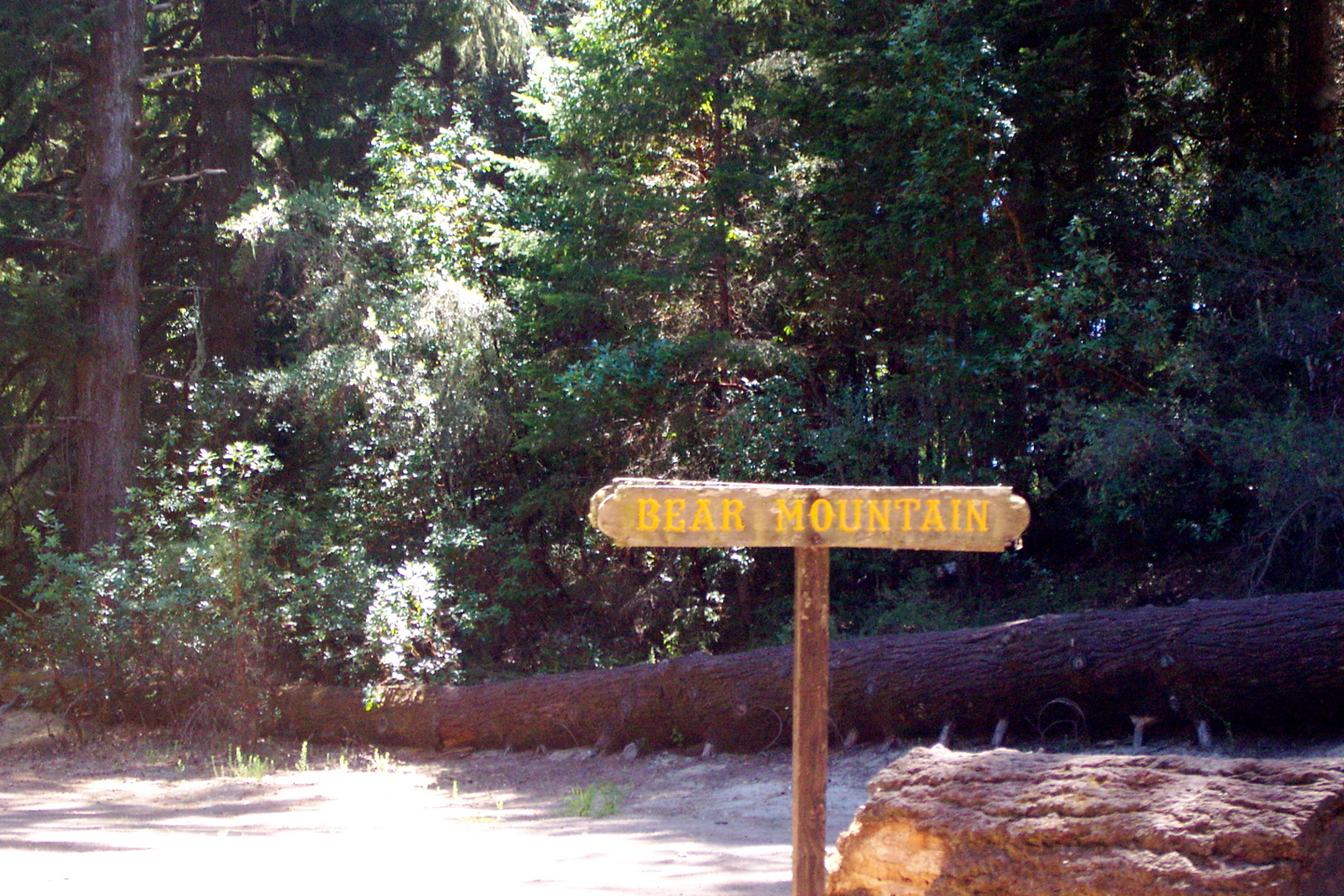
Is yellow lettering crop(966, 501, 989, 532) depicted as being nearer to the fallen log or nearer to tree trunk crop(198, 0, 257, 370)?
the fallen log

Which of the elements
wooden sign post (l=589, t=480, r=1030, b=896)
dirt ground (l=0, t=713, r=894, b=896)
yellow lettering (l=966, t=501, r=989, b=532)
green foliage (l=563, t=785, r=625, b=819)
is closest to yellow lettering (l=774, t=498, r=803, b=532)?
wooden sign post (l=589, t=480, r=1030, b=896)

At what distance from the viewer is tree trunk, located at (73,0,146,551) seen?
53.4ft

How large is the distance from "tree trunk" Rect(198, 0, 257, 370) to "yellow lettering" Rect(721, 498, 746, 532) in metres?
15.7

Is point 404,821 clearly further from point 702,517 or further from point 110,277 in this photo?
point 110,277

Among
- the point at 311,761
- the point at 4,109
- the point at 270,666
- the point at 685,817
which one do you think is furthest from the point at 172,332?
the point at 685,817

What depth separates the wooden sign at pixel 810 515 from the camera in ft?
13.4

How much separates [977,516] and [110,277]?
51.6 ft

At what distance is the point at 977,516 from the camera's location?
414cm

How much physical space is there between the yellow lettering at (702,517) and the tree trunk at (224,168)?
1569cm

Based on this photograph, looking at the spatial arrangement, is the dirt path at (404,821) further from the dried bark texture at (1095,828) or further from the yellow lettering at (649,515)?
the yellow lettering at (649,515)

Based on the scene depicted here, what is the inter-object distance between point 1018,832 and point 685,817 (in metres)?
4.31

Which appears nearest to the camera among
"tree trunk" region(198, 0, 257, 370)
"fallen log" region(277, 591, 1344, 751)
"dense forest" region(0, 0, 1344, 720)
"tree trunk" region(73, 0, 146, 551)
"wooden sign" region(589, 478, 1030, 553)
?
"wooden sign" region(589, 478, 1030, 553)

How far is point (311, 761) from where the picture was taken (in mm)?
12141

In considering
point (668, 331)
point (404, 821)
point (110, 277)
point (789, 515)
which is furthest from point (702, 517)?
point (110, 277)
